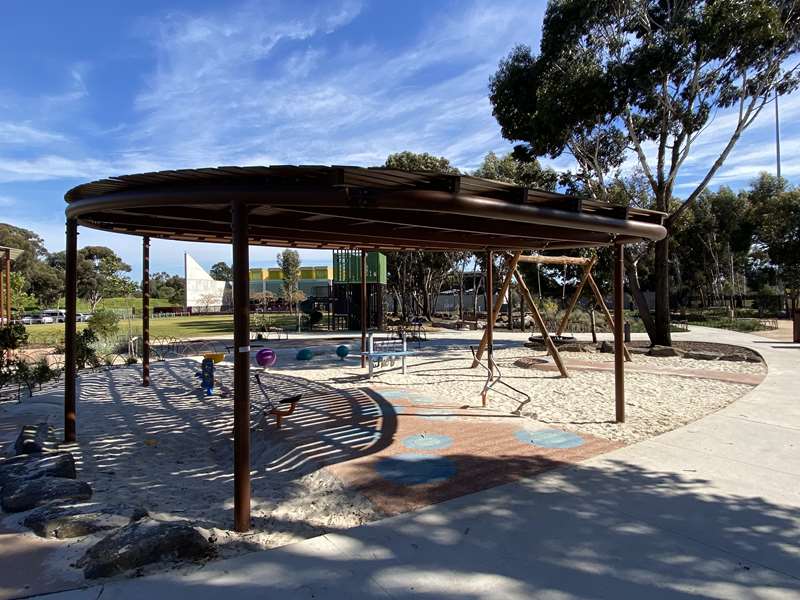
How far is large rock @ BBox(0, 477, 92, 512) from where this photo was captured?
4.07 m

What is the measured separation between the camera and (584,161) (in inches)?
763

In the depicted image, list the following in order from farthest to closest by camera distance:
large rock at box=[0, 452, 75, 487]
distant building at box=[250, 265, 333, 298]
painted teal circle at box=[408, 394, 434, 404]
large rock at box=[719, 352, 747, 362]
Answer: distant building at box=[250, 265, 333, 298], large rock at box=[719, 352, 747, 362], painted teal circle at box=[408, 394, 434, 404], large rock at box=[0, 452, 75, 487]

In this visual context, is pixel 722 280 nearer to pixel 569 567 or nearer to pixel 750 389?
pixel 750 389

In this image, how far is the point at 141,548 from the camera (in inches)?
125

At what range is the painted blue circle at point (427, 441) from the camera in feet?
19.4

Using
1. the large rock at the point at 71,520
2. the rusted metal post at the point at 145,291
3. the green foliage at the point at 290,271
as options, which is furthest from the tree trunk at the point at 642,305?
the green foliage at the point at 290,271

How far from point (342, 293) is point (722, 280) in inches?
1491

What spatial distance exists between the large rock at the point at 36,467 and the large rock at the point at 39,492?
0.15m

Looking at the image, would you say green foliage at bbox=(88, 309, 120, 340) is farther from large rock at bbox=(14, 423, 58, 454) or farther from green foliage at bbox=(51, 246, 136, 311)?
large rock at bbox=(14, 423, 58, 454)

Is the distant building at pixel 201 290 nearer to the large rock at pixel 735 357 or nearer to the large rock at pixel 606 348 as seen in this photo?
the large rock at pixel 606 348

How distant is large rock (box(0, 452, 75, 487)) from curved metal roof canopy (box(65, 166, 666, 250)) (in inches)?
98.6

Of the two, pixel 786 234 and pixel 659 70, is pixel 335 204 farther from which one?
pixel 786 234

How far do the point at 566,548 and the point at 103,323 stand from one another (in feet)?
57.0

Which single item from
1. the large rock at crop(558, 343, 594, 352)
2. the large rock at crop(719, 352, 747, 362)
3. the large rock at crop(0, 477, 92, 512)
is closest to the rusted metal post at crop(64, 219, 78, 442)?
the large rock at crop(0, 477, 92, 512)
